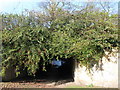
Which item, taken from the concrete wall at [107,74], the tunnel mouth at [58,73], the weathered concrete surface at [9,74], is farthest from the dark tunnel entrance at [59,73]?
the concrete wall at [107,74]

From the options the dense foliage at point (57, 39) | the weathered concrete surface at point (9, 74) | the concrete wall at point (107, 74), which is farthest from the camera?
the weathered concrete surface at point (9, 74)

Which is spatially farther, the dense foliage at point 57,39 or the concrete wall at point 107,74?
the dense foliage at point 57,39

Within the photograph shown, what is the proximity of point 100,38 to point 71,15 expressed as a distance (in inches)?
98.2

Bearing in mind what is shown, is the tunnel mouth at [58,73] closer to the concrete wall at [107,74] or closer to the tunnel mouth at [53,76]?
the tunnel mouth at [53,76]

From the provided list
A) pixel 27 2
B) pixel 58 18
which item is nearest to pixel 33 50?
pixel 58 18

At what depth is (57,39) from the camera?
22.0 ft

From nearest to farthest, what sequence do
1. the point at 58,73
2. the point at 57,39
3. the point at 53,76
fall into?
the point at 57,39 → the point at 53,76 → the point at 58,73

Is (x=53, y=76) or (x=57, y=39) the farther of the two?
(x=53, y=76)

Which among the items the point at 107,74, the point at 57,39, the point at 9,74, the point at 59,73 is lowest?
the point at 59,73

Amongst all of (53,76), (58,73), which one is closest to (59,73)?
(58,73)

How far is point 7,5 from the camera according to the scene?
332 inches

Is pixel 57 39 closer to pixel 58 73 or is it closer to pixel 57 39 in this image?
pixel 57 39

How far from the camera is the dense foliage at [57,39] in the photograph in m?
6.10

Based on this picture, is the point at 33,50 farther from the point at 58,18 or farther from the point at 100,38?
the point at 100,38
